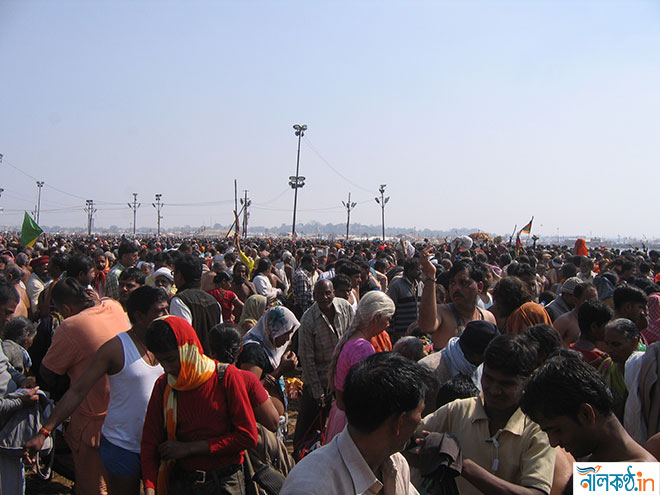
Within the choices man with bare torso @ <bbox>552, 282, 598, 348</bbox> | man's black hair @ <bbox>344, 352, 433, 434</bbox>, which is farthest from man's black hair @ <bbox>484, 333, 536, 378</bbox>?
man with bare torso @ <bbox>552, 282, 598, 348</bbox>

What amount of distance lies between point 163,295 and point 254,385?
0.96m

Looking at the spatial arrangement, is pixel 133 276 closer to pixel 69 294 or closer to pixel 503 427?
pixel 69 294

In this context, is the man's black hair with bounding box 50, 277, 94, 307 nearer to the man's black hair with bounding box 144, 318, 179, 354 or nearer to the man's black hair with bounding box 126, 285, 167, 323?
the man's black hair with bounding box 126, 285, 167, 323

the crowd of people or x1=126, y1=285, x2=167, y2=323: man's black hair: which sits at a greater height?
x1=126, y1=285, x2=167, y2=323: man's black hair

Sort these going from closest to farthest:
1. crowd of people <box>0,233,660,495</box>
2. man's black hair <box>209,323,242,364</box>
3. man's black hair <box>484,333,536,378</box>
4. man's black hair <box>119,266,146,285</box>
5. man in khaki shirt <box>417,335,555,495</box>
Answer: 1. crowd of people <box>0,233,660,495</box>
2. man in khaki shirt <box>417,335,555,495</box>
3. man's black hair <box>484,333,536,378</box>
4. man's black hair <box>209,323,242,364</box>
5. man's black hair <box>119,266,146,285</box>

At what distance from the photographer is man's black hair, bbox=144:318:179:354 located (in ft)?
8.99

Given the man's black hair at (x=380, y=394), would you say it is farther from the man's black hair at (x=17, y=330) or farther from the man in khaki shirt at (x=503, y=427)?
the man's black hair at (x=17, y=330)

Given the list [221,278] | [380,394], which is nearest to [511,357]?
[380,394]

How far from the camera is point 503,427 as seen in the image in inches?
103

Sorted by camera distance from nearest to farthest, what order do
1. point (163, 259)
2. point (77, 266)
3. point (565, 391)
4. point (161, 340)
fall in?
point (565, 391), point (161, 340), point (77, 266), point (163, 259)

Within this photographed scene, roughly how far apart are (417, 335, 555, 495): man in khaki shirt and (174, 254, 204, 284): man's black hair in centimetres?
362

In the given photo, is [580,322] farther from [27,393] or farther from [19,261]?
[19,261]

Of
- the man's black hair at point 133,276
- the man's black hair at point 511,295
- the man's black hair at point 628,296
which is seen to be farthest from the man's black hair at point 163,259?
the man's black hair at point 628,296

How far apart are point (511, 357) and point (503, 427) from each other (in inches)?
13.7
